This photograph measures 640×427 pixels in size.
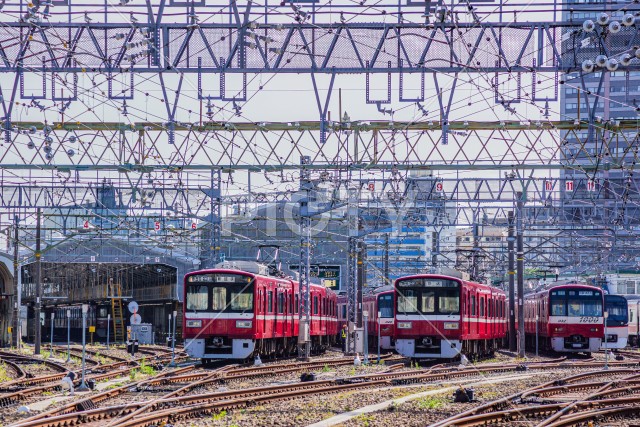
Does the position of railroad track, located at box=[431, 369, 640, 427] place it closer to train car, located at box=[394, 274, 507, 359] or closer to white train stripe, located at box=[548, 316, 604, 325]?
train car, located at box=[394, 274, 507, 359]

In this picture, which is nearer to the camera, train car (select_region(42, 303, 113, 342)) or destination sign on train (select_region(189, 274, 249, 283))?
destination sign on train (select_region(189, 274, 249, 283))

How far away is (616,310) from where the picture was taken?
133ft

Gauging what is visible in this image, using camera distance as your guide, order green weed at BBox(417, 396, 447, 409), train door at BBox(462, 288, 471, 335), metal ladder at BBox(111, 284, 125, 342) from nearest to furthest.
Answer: green weed at BBox(417, 396, 447, 409), train door at BBox(462, 288, 471, 335), metal ladder at BBox(111, 284, 125, 342)

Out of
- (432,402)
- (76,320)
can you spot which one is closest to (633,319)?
(76,320)

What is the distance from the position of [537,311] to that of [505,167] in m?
13.8

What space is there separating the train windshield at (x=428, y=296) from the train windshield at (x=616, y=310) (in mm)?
13578

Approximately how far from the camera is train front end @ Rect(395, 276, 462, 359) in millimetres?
27781

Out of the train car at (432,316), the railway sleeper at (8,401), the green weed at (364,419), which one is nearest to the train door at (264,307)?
the train car at (432,316)

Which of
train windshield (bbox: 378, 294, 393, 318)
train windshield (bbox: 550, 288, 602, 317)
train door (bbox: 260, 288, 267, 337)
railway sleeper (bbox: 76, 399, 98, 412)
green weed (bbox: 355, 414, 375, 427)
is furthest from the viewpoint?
train windshield (bbox: 550, 288, 602, 317)

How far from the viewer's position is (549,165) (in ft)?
80.7

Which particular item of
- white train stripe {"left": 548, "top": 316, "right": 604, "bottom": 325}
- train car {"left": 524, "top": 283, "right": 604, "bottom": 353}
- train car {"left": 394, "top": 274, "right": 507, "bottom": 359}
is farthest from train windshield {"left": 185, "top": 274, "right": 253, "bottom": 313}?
white train stripe {"left": 548, "top": 316, "right": 604, "bottom": 325}

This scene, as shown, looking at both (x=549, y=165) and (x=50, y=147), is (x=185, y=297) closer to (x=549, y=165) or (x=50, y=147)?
Answer: (x=50, y=147)

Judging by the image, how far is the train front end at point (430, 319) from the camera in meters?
27.8

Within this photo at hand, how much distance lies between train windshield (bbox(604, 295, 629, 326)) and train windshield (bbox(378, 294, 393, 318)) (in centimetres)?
1050
